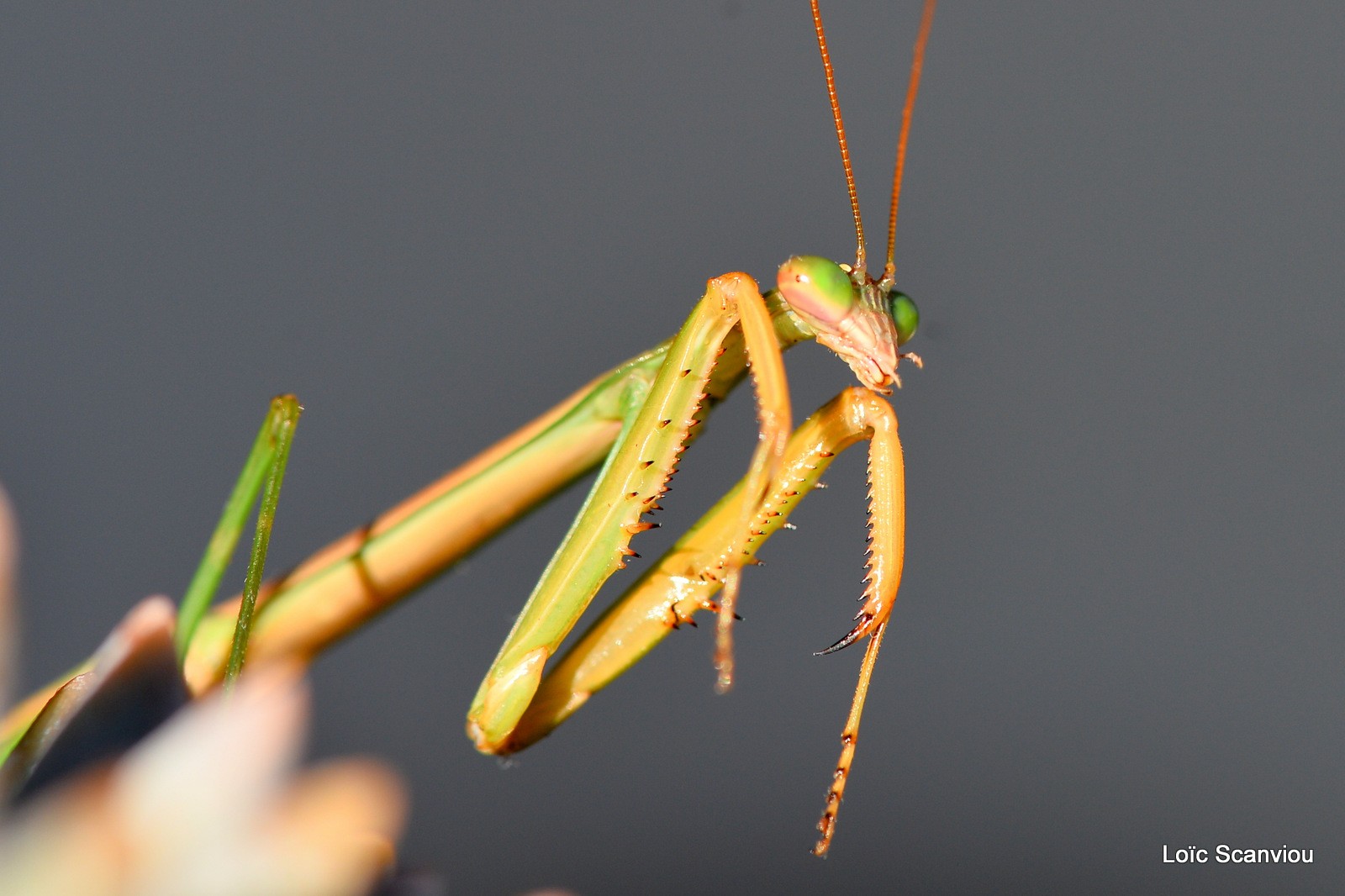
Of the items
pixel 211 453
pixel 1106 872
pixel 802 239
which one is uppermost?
pixel 802 239

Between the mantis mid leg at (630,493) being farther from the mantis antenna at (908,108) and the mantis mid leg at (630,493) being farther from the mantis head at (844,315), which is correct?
the mantis antenna at (908,108)

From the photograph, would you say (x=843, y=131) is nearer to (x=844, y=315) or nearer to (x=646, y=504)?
(x=844, y=315)

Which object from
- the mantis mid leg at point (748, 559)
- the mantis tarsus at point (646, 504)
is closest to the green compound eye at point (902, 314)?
the mantis tarsus at point (646, 504)

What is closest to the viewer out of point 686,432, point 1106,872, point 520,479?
point 686,432

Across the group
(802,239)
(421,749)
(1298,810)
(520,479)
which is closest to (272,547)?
(421,749)

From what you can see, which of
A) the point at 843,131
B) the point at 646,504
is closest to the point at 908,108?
the point at 843,131

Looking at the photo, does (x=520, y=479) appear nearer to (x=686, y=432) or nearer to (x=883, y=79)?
(x=686, y=432)
